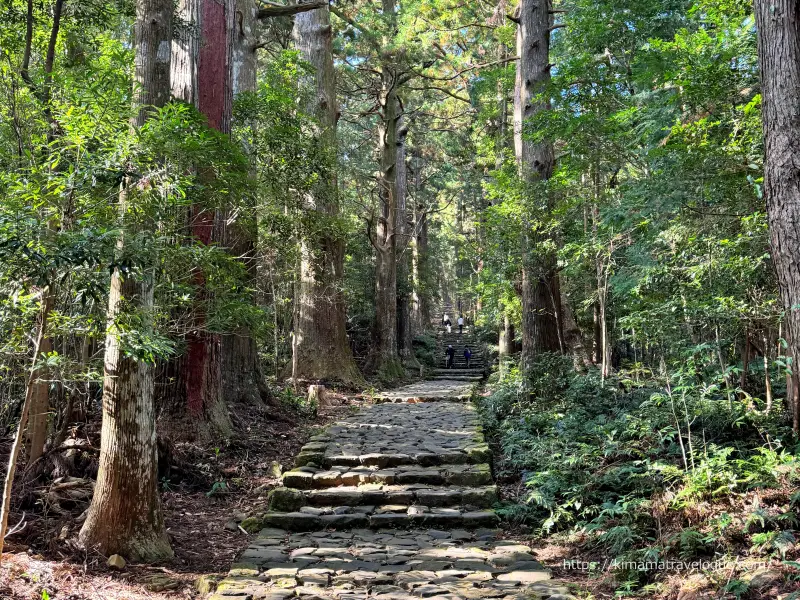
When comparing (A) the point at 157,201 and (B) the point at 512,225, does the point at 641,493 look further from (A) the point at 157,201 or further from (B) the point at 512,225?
(B) the point at 512,225

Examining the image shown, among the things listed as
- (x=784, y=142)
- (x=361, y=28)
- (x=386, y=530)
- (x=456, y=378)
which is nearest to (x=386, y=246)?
(x=456, y=378)

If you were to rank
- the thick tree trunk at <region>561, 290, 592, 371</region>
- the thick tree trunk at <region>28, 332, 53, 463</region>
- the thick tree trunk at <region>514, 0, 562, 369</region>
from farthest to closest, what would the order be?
1. the thick tree trunk at <region>561, 290, 592, 371</region>
2. the thick tree trunk at <region>514, 0, 562, 369</region>
3. the thick tree trunk at <region>28, 332, 53, 463</region>

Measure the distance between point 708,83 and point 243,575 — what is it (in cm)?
681

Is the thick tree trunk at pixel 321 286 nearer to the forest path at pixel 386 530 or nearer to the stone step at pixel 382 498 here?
the forest path at pixel 386 530

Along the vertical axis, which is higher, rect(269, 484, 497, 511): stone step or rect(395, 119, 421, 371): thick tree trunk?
rect(395, 119, 421, 371): thick tree trunk

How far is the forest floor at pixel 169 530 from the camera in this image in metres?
3.80

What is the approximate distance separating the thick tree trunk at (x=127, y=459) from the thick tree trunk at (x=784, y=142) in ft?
17.0

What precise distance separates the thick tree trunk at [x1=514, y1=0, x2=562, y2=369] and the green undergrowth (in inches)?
115

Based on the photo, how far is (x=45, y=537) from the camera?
4312mm

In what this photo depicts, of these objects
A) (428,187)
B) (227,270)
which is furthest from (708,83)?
(428,187)

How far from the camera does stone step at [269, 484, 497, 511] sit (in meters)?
6.04

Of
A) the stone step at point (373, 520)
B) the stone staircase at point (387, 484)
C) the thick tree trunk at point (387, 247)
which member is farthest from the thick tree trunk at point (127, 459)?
the thick tree trunk at point (387, 247)

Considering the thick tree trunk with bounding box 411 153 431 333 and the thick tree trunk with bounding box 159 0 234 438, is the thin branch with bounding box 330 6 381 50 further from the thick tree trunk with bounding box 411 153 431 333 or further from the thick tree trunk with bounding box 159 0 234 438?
the thick tree trunk with bounding box 159 0 234 438

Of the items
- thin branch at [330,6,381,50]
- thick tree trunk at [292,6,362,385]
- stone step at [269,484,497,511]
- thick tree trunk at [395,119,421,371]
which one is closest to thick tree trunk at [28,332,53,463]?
stone step at [269,484,497,511]
